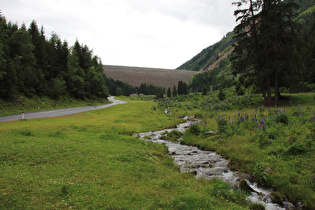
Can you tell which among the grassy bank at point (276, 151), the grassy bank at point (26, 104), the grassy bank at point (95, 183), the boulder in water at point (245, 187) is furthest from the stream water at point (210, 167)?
the grassy bank at point (26, 104)

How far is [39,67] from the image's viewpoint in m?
59.3

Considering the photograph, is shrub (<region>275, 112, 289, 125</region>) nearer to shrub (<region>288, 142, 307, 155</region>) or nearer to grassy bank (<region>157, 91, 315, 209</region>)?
grassy bank (<region>157, 91, 315, 209</region>)

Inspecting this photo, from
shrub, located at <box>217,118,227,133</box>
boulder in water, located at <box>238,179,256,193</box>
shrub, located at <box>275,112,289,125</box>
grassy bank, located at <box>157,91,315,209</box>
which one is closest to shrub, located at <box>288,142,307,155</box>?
grassy bank, located at <box>157,91,315,209</box>

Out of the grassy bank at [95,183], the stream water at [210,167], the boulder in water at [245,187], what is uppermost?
the grassy bank at [95,183]

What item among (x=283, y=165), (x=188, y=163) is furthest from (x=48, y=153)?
(x=283, y=165)

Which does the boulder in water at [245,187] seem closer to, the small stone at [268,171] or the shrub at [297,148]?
the small stone at [268,171]

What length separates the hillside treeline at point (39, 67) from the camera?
4012cm

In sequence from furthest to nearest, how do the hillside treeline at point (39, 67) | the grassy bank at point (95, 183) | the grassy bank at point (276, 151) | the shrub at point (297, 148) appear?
the hillside treeline at point (39, 67)
the shrub at point (297, 148)
the grassy bank at point (276, 151)
the grassy bank at point (95, 183)

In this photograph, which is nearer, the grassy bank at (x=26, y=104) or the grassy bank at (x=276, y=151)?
the grassy bank at (x=276, y=151)

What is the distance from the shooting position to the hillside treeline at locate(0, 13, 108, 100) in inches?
1580

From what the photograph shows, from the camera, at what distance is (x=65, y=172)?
24.4 ft

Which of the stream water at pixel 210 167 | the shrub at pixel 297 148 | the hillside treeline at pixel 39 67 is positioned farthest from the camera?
the hillside treeline at pixel 39 67

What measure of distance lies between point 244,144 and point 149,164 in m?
7.40

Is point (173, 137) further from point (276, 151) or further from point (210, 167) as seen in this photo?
point (276, 151)
